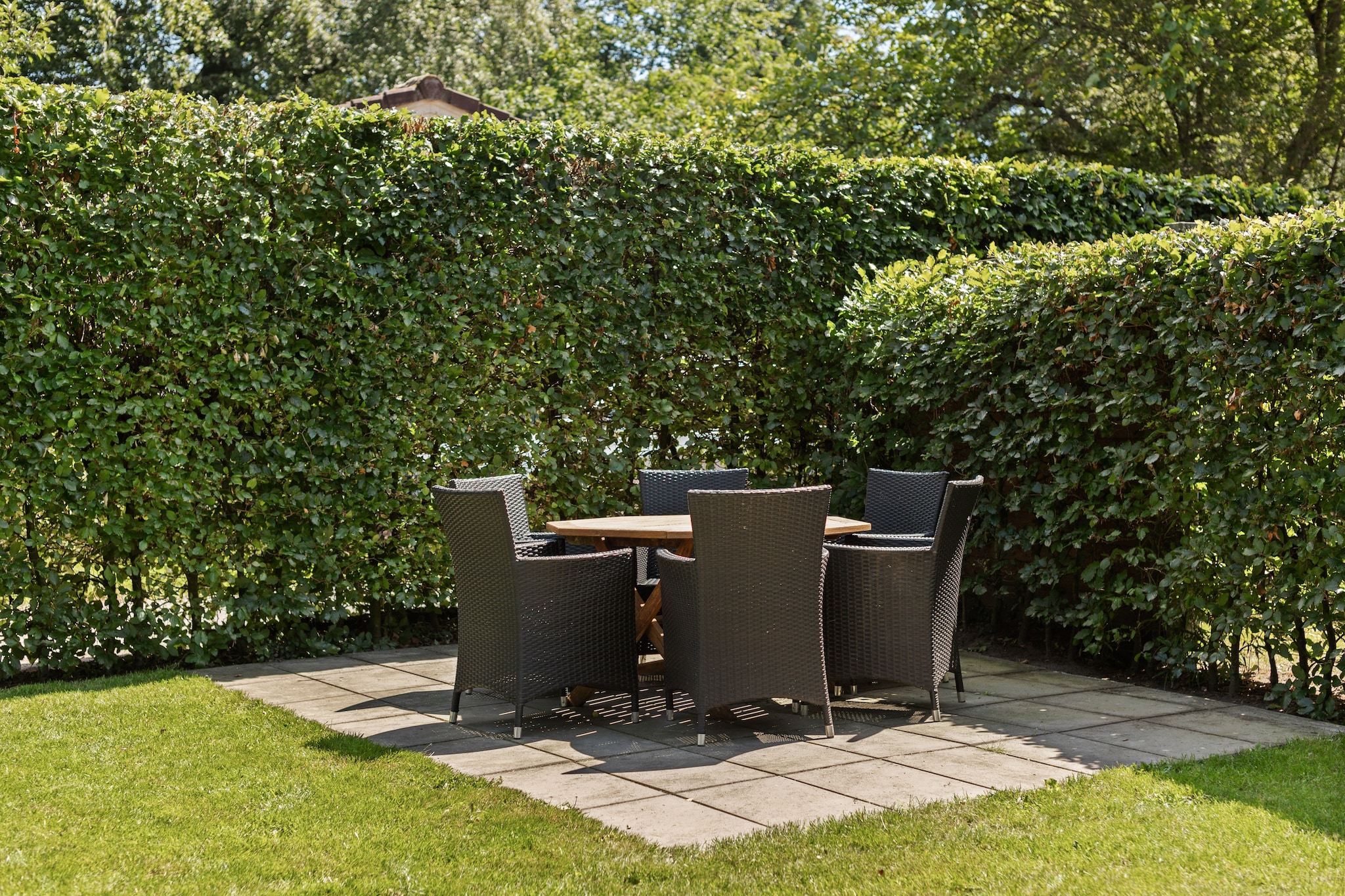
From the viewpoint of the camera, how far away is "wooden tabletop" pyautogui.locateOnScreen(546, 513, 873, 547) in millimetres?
5152

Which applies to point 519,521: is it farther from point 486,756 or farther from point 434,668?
point 486,756

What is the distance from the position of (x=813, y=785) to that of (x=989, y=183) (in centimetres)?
587

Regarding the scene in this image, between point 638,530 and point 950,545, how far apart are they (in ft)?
4.57

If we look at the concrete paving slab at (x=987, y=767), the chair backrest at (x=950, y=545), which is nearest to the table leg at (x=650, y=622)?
the chair backrest at (x=950, y=545)

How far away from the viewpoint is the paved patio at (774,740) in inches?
151

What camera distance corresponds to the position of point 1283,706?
5.13 meters

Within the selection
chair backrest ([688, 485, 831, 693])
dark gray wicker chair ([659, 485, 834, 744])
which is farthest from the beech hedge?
chair backrest ([688, 485, 831, 693])

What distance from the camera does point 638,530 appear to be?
5.24 meters

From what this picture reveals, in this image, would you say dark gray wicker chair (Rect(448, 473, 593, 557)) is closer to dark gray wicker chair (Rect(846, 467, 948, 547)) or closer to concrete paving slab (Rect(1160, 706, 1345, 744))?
dark gray wicker chair (Rect(846, 467, 948, 547))

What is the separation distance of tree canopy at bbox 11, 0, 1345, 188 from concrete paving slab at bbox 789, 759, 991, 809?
16.9ft

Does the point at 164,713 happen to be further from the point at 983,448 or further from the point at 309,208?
the point at 983,448

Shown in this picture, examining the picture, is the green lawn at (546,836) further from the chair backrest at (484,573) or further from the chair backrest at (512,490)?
the chair backrest at (512,490)

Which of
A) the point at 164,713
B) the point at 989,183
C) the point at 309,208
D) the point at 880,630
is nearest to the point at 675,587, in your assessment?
the point at 880,630

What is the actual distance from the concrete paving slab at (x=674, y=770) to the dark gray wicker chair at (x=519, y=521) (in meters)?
1.34
